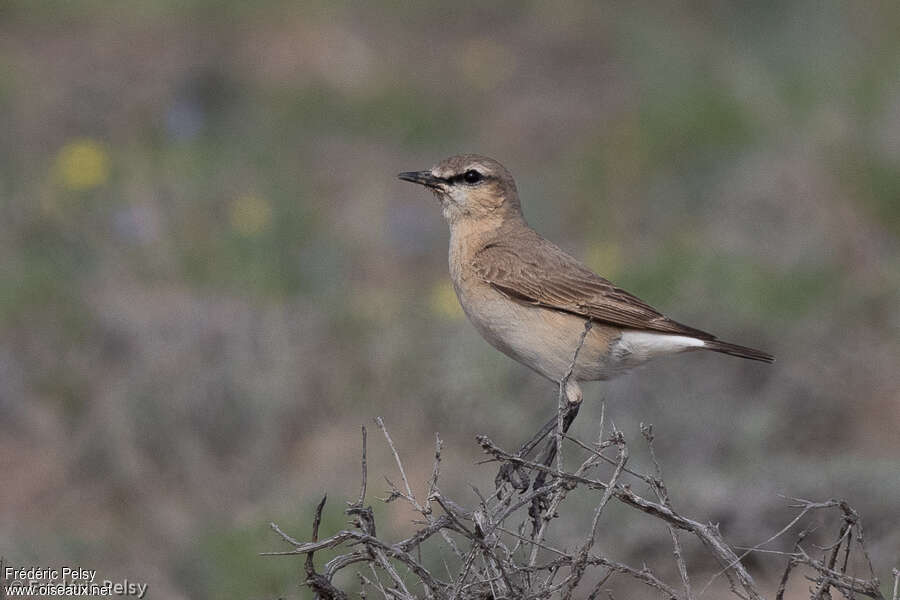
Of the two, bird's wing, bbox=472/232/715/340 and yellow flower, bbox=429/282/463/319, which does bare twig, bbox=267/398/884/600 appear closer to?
bird's wing, bbox=472/232/715/340

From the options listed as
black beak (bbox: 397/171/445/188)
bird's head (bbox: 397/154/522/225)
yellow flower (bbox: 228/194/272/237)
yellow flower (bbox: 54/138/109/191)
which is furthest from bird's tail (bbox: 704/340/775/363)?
yellow flower (bbox: 54/138/109/191)

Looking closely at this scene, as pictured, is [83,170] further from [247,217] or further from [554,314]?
[554,314]

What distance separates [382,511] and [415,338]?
2452 mm

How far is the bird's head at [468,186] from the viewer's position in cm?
667

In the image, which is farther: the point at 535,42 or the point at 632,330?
the point at 535,42

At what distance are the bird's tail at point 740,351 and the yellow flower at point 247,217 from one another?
5053mm

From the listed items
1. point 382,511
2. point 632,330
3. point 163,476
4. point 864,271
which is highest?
point 632,330

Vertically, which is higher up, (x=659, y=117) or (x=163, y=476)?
(x=659, y=117)

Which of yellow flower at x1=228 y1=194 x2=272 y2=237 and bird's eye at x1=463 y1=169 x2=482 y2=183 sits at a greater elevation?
bird's eye at x1=463 y1=169 x2=482 y2=183

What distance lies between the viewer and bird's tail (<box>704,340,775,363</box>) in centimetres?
584

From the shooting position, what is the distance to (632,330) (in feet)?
20.6

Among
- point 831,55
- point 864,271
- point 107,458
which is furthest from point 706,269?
point 831,55

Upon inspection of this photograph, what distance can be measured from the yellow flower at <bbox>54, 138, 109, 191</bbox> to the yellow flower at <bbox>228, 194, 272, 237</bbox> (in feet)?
3.33

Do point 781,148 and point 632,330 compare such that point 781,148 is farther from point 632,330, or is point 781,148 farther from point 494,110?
point 632,330
